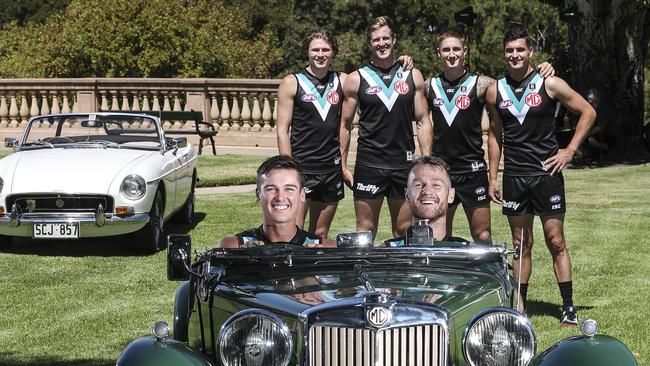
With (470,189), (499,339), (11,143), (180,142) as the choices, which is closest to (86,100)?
(180,142)

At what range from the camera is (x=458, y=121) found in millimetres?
8695

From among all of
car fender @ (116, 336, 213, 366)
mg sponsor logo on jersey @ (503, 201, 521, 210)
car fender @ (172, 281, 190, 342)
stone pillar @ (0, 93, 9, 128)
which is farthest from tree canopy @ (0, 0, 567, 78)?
car fender @ (116, 336, 213, 366)

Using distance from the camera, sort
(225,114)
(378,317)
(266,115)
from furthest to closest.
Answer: (225,114) → (266,115) → (378,317)

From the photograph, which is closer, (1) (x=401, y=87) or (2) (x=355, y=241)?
(2) (x=355, y=241)

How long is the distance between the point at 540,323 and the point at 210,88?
19.2 m

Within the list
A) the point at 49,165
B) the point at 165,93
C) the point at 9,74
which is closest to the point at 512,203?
the point at 49,165

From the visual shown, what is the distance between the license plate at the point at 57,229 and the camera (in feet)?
38.7

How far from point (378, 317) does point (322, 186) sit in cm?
456

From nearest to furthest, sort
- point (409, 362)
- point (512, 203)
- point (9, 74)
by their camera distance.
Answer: point (409, 362), point (512, 203), point (9, 74)

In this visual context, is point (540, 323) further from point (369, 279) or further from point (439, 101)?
point (369, 279)

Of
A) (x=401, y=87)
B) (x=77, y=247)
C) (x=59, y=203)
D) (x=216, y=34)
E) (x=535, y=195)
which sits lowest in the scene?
(x=77, y=247)

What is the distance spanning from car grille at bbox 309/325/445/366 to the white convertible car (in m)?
7.53

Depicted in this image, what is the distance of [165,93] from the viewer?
27.6 metres

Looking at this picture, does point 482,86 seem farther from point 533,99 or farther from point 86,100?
point 86,100
